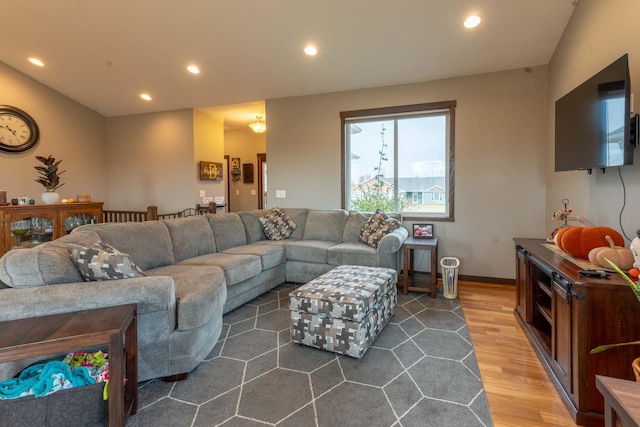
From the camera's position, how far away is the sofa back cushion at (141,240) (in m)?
2.69

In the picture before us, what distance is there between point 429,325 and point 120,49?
16.3 feet

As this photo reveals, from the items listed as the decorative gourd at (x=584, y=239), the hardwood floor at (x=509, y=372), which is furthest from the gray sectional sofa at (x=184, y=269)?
the decorative gourd at (x=584, y=239)

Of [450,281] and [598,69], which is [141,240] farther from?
[598,69]

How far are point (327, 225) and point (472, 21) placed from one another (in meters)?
2.89

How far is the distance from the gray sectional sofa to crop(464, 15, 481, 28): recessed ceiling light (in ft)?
7.64

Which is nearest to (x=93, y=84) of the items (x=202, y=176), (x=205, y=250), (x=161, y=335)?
(x=202, y=176)

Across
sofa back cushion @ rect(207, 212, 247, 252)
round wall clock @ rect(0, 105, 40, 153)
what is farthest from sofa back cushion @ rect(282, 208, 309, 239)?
round wall clock @ rect(0, 105, 40, 153)

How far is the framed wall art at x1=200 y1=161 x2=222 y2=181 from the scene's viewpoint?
5.99m

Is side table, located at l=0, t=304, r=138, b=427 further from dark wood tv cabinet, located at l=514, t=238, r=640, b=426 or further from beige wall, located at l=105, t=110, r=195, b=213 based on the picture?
beige wall, located at l=105, t=110, r=195, b=213

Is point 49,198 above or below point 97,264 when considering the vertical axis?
above

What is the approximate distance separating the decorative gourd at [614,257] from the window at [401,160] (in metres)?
2.49

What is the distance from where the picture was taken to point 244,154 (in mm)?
7996

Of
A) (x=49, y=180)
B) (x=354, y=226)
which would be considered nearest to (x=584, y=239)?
(x=354, y=226)

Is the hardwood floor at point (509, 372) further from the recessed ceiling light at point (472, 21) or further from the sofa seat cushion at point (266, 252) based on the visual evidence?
the recessed ceiling light at point (472, 21)
